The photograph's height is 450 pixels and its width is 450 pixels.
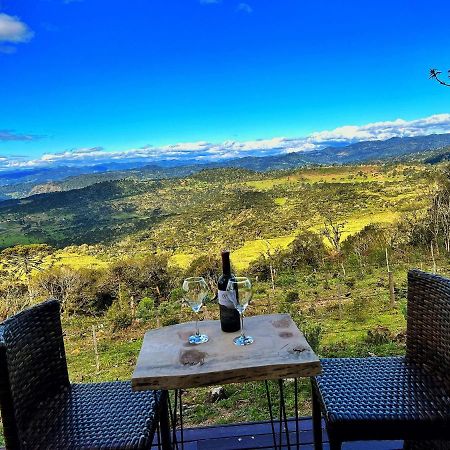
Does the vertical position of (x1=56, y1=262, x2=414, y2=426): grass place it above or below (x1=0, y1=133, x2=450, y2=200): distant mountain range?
below

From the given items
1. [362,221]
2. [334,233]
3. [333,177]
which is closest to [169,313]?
[334,233]

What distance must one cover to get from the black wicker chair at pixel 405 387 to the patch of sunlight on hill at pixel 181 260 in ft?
17.4

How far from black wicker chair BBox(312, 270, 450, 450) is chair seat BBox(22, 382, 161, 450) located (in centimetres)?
62

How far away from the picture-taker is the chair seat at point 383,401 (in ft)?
4.47

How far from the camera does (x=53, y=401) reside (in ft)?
5.39

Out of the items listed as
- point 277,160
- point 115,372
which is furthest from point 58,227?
point 277,160

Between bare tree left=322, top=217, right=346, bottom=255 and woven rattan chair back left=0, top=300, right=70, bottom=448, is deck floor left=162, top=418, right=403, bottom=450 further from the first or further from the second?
bare tree left=322, top=217, right=346, bottom=255

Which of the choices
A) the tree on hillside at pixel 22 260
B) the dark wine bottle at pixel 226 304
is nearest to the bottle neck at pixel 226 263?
the dark wine bottle at pixel 226 304

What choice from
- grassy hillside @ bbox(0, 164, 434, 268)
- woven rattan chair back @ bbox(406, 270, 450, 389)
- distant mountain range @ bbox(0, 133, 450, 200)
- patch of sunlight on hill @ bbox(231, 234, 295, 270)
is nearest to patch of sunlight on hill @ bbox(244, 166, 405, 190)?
grassy hillside @ bbox(0, 164, 434, 268)

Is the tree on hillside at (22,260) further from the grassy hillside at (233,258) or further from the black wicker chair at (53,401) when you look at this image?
the black wicker chair at (53,401)

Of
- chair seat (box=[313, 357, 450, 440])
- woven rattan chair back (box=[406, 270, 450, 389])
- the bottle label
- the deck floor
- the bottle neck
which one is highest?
the bottle neck

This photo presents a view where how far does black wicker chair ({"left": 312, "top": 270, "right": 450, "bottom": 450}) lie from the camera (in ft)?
4.48

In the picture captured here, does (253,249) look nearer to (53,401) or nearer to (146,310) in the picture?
(146,310)

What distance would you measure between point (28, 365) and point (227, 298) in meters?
0.76
